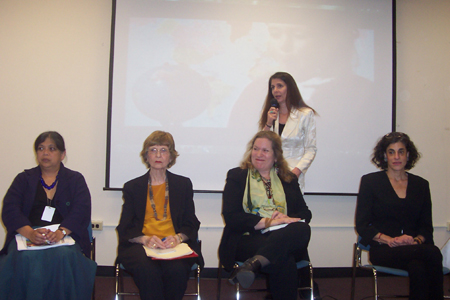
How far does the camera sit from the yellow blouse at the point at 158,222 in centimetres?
228

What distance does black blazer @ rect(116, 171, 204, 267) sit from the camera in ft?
7.28

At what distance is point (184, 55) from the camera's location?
130 inches

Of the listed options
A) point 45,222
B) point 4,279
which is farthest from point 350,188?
point 4,279

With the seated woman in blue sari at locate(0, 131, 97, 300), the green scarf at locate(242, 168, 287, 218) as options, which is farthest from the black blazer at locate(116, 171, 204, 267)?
the green scarf at locate(242, 168, 287, 218)

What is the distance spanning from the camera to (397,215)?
244 cm

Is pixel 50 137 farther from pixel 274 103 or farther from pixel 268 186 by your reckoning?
pixel 274 103

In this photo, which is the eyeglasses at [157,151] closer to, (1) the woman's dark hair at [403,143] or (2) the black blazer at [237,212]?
Answer: (2) the black blazer at [237,212]

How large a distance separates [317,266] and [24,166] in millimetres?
3102

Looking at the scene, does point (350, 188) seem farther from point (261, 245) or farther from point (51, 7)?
point (51, 7)

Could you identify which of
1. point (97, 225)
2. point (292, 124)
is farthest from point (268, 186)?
point (97, 225)

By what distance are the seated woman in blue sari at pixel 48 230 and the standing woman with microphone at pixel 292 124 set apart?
5.31 feet

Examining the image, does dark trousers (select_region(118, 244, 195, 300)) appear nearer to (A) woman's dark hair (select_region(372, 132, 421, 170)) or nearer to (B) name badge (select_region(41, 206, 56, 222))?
(B) name badge (select_region(41, 206, 56, 222))

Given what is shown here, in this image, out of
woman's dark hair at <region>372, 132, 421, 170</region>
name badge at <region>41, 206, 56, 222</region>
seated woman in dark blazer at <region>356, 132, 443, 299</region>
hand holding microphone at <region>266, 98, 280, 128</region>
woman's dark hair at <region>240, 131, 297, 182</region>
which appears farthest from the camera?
hand holding microphone at <region>266, 98, 280, 128</region>

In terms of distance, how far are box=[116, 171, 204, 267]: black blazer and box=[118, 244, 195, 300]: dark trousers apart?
0.52 feet
